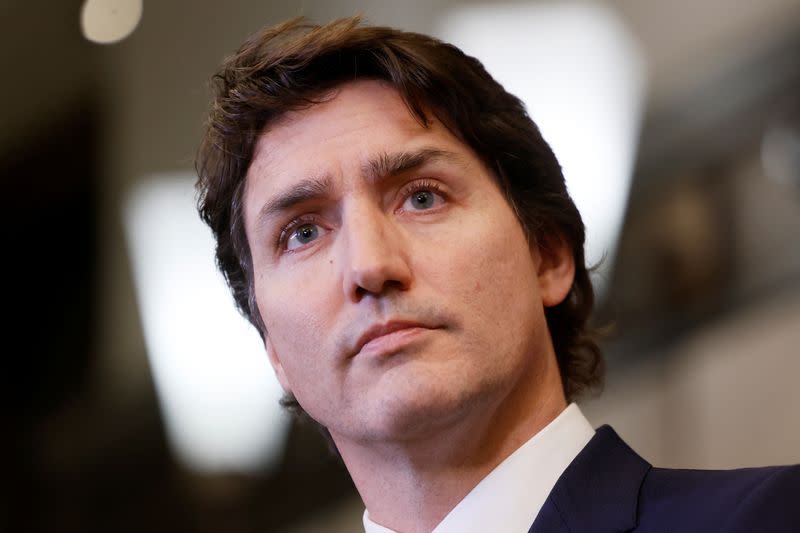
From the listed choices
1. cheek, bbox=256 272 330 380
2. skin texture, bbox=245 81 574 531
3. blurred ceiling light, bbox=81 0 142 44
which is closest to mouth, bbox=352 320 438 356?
skin texture, bbox=245 81 574 531

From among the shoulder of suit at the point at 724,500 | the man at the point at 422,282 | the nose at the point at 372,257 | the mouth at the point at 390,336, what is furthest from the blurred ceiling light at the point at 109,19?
the shoulder of suit at the point at 724,500

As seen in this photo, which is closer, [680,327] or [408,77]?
[408,77]

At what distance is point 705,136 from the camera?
551 cm

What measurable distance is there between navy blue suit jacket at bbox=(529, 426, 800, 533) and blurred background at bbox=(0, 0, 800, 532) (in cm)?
295

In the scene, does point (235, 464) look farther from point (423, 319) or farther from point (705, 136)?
point (423, 319)

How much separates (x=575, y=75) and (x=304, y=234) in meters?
3.49

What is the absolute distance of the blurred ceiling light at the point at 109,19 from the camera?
4480mm

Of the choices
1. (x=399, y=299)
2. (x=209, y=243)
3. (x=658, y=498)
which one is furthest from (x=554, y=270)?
(x=209, y=243)

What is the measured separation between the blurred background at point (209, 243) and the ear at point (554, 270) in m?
2.39

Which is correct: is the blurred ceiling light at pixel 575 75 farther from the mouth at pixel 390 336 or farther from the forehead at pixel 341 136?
the mouth at pixel 390 336

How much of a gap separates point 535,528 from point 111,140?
4.40 meters

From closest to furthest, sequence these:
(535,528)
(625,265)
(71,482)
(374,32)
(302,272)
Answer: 1. (535,528)
2. (302,272)
3. (374,32)
4. (625,265)
5. (71,482)

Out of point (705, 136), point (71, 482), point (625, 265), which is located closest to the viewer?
point (705, 136)

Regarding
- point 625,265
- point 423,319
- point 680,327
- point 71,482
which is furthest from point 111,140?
point 423,319
